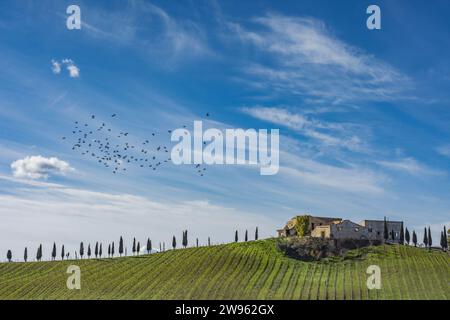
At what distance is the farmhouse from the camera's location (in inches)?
6486

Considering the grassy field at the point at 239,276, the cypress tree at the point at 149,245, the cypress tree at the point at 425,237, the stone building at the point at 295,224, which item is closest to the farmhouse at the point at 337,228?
the stone building at the point at 295,224

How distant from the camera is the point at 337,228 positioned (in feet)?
540

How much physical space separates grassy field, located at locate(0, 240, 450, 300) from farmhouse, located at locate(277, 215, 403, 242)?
8133 millimetres

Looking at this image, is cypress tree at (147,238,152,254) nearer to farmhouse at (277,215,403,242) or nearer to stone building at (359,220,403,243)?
farmhouse at (277,215,403,242)

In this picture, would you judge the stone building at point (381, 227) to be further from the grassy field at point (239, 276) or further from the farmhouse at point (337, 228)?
the grassy field at point (239, 276)

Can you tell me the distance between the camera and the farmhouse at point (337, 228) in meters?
165

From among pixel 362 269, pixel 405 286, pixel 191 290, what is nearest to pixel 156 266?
pixel 191 290

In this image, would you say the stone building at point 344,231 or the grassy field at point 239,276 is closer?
the grassy field at point 239,276

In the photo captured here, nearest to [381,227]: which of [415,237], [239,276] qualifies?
[415,237]

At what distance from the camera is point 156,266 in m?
156

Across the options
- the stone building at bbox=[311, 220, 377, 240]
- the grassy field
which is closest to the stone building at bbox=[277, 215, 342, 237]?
the stone building at bbox=[311, 220, 377, 240]

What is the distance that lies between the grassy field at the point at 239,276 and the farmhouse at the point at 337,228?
8133 millimetres

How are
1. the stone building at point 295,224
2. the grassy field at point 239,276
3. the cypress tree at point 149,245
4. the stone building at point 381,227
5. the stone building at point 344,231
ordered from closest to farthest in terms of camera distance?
the grassy field at point 239,276
the stone building at point 344,231
the stone building at point 381,227
the stone building at point 295,224
the cypress tree at point 149,245
